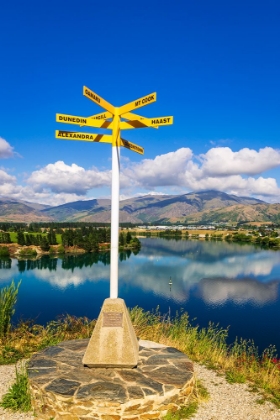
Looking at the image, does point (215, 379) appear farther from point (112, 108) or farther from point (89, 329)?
point (112, 108)

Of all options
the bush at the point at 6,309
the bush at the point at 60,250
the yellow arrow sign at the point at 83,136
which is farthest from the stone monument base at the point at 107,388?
the bush at the point at 60,250

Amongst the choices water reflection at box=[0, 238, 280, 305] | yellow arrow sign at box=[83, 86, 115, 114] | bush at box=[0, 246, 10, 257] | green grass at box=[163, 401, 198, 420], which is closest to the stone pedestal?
green grass at box=[163, 401, 198, 420]

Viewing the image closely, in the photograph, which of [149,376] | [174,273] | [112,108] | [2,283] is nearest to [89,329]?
[149,376]

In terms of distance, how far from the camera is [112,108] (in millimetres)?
8445

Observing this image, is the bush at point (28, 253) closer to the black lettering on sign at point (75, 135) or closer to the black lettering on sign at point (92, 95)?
the black lettering on sign at point (75, 135)

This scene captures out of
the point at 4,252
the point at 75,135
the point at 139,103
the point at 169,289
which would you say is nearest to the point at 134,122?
the point at 139,103

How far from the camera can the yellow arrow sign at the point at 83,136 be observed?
7.85 meters

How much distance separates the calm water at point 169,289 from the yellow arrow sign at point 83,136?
16380 millimetres

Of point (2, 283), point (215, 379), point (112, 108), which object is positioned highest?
point (112, 108)

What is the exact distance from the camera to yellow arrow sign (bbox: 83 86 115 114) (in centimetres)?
743

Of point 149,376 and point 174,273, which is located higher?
point 149,376

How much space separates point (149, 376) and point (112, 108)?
258 inches

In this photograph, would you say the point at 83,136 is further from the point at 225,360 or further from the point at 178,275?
the point at 178,275

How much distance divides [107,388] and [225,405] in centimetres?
262
